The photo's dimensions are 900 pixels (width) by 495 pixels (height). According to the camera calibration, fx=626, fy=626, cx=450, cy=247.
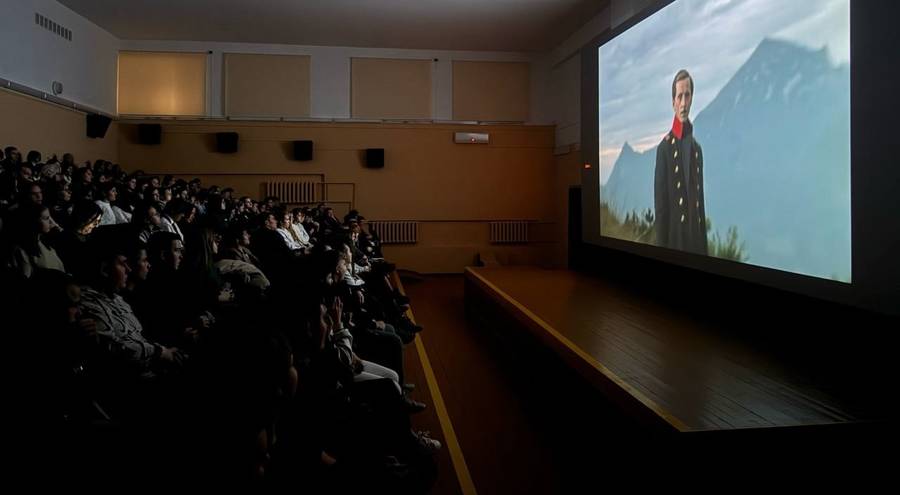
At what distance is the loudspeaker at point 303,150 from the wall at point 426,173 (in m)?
0.18

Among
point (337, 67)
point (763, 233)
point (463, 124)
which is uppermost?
point (337, 67)

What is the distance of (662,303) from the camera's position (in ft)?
18.8

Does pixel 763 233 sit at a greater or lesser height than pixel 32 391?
greater

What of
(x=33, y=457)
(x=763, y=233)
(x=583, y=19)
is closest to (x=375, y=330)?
(x=33, y=457)

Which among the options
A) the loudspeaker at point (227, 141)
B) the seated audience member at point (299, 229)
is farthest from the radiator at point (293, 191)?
the seated audience member at point (299, 229)

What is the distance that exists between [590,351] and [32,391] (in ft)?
9.17

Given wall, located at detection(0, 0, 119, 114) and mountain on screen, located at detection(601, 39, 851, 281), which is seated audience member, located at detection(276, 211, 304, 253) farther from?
mountain on screen, located at detection(601, 39, 851, 281)

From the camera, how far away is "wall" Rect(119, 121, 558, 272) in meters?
11.2

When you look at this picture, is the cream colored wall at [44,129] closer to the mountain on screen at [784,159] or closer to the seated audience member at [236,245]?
the seated audience member at [236,245]

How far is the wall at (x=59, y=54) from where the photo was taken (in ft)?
24.9

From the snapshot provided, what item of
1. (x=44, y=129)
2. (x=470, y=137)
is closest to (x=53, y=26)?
(x=44, y=129)

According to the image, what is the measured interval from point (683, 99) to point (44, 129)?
801cm

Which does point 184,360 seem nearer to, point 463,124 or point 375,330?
point 375,330

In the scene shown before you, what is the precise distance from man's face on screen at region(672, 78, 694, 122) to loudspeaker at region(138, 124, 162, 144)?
871 cm
